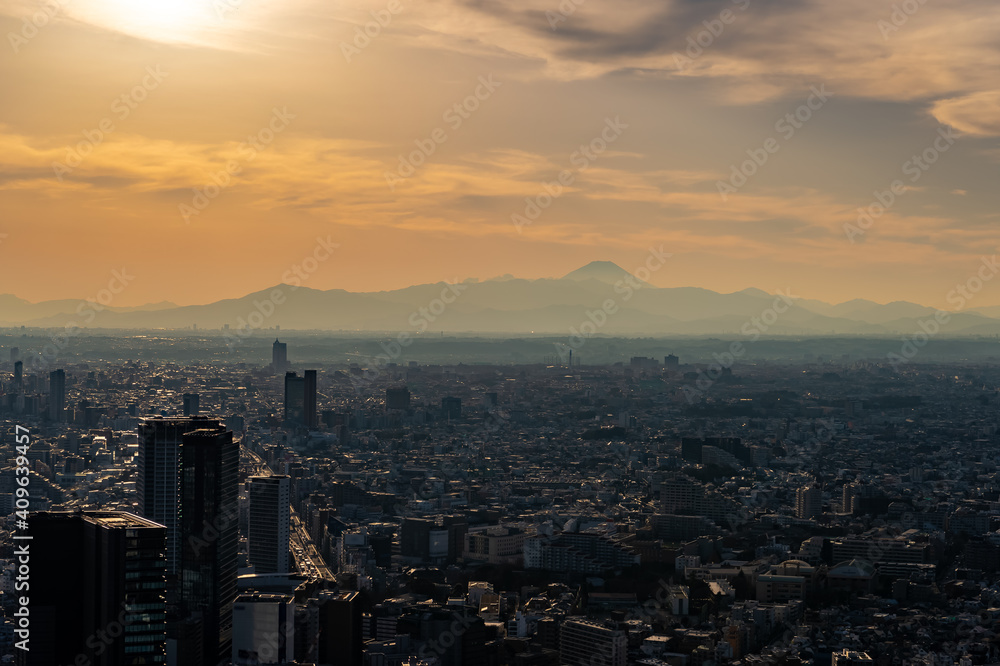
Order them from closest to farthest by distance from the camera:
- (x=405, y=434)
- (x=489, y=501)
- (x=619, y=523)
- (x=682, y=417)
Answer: (x=619, y=523) < (x=489, y=501) < (x=405, y=434) < (x=682, y=417)

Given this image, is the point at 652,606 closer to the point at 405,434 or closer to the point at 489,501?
the point at 489,501

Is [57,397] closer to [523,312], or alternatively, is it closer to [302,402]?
[302,402]

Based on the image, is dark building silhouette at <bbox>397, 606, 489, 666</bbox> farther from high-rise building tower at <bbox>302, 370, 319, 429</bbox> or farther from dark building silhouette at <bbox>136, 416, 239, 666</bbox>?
high-rise building tower at <bbox>302, 370, 319, 429</bbox>

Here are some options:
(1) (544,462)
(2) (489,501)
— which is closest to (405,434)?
(1) (544,462)

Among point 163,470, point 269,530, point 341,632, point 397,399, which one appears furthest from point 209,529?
point 397,399

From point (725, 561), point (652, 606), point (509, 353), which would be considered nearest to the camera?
point (652, 606)

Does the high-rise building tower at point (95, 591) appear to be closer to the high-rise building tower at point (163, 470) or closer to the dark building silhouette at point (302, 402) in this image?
the high-rise building tower at point (163, 470)

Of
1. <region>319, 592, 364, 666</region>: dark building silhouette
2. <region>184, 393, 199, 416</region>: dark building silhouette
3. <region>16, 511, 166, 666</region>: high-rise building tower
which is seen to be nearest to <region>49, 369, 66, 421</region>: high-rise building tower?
<region>184, 393, 199, 416</region>: dark building silhouette
